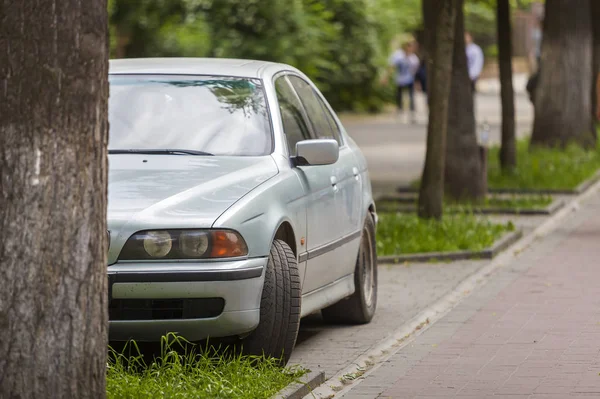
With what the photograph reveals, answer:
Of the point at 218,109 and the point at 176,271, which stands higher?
the point at 218,109

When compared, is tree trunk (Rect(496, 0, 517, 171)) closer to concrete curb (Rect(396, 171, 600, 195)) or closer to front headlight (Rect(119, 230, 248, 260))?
concrete curb (Rect(396, 171, 600, 195))

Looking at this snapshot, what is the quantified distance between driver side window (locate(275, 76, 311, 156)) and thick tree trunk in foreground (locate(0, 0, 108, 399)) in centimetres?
291

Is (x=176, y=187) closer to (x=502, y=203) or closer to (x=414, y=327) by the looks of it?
(x=414, y=327)

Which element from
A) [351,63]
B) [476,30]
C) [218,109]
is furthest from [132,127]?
[476,30]

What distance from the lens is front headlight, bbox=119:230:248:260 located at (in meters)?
6.85

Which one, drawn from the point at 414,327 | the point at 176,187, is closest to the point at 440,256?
the point at 414,327

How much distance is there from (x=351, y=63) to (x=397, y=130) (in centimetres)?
562

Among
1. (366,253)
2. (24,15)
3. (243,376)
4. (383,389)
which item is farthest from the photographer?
(366,253)

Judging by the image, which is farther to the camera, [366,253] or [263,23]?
[263,23]

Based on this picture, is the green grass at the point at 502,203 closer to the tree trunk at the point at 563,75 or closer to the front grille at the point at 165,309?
the tree trunk at the point at 563,75

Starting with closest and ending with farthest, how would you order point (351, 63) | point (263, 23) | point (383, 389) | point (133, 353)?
point (383, 389) < point (133, 353) < point (263, 23) < point (351, 63)

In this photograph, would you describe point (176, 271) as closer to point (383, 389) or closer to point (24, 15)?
point (383, 389)

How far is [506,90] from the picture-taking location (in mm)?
19188

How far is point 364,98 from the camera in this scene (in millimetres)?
39531
